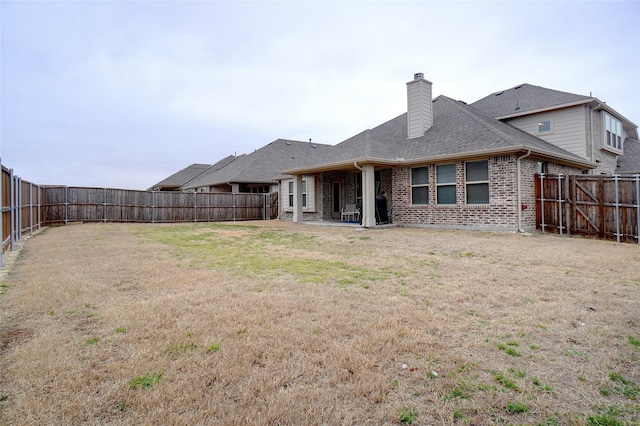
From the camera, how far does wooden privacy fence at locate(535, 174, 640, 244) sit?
29.3ft

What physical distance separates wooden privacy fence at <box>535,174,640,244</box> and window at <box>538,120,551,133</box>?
18.1 ft

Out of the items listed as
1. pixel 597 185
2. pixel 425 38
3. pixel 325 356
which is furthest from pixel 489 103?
pixel 325 356

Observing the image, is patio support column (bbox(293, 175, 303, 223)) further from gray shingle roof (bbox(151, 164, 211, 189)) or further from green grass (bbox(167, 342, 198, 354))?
gray shingle roof (bbox(151, 164, 211, 189))

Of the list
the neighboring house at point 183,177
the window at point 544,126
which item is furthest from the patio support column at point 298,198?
the neighboring house at point 183,177

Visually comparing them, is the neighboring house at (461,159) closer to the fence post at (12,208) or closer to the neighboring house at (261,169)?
the neighboring house at (261,169)

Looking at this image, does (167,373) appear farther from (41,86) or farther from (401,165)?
(41,86)

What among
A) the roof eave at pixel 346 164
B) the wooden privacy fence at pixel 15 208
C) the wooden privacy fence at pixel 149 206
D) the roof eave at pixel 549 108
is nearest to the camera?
the wooden privacy fence at pixel 15 208

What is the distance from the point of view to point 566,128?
14773mm

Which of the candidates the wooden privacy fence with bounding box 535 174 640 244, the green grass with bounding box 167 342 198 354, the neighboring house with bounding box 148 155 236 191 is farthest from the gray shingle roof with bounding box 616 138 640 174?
the neighboring house with bounding box 148 155 236 191

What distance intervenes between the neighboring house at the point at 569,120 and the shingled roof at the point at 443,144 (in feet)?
2.32

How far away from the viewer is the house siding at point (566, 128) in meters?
14.4

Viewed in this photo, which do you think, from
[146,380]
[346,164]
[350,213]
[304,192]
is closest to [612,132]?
[350,213]

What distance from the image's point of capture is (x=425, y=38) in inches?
547

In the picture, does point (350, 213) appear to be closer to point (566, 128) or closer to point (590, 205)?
point (590, 205)
